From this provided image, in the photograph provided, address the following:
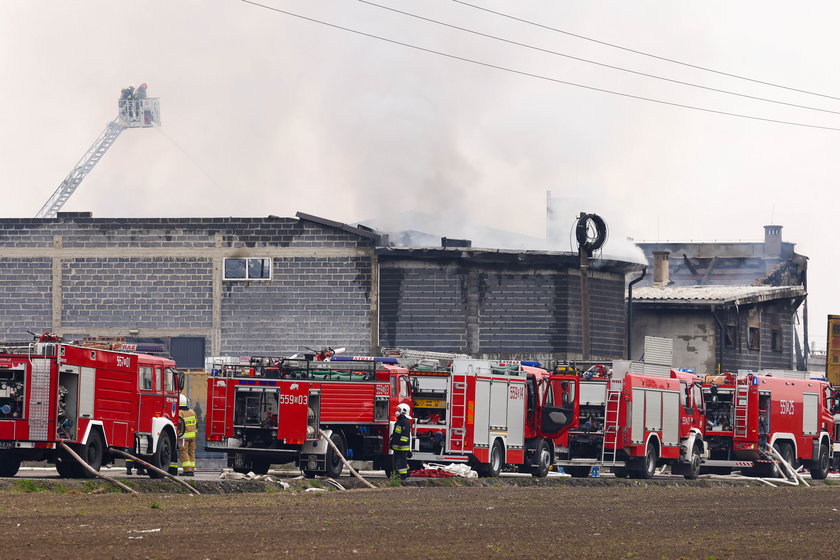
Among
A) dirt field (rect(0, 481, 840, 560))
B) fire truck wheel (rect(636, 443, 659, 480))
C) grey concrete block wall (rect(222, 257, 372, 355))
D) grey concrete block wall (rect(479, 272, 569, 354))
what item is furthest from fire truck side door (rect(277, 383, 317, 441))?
grey concrete block wall (rect(479, 272, 569, 354))

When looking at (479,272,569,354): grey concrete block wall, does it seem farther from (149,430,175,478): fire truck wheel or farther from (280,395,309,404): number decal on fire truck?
(149,430,175,478): fire truck wheel

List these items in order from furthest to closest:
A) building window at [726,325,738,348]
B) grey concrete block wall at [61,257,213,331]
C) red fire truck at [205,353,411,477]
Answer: building window at [726,325,738,348], grey concrete block wall at [61,257,213,331], red fire truck at [205,353,411,477]

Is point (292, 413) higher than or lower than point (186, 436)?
higher

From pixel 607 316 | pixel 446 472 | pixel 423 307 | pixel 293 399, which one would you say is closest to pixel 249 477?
pixel 293 399

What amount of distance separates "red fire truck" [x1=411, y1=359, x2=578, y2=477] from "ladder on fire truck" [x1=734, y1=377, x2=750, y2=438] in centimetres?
553

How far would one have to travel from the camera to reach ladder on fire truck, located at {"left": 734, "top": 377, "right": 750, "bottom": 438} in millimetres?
35062

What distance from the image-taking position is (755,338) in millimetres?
58531

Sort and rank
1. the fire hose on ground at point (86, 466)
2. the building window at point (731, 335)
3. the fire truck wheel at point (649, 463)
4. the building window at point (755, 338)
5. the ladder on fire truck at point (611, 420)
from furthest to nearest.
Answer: the building window at point (755, 338)
the building window at point (731, 335)
the fire truck wheel at point (649, 463)
the ladder on fire truck at point (611, 420)
the fire hose on ground at point (86, 466)

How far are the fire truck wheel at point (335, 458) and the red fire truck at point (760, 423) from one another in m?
11.0

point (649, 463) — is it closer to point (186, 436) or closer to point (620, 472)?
point (620, 472)

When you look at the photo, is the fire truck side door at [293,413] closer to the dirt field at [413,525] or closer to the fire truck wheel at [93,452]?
the dirt field at [413,525]

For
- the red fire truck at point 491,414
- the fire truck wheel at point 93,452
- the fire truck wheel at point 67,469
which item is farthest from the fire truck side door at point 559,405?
the fire truck wheel at point 67,469

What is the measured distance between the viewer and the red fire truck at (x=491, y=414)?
2975cm

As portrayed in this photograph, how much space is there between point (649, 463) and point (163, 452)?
11111 mm
